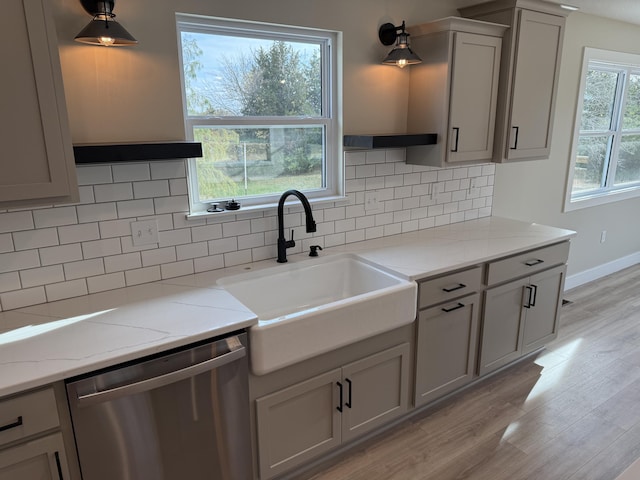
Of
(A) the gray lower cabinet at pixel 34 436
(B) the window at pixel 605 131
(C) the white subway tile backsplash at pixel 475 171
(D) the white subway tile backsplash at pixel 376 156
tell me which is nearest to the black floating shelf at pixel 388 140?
(D) the white subway tile backsplash at pixel 376 156

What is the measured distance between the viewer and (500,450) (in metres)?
2.25

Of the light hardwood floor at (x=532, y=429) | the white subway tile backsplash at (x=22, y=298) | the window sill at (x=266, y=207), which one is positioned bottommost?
the light hardwood floor at (x=532, y=429)

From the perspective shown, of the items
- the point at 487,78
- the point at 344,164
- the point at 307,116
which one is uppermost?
the point at 487,78

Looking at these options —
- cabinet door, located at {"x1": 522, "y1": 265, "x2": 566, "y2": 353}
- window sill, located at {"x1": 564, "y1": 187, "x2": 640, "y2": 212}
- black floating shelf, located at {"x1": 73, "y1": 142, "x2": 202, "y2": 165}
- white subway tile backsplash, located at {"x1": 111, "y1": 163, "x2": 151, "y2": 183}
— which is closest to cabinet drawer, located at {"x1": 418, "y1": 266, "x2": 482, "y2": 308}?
cabinet door, located at {"x1": 522, "y1": 265, "x2": 566, "y2": 353}

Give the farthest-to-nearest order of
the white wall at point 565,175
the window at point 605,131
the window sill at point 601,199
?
the window sill at point 601,199
the window at point 605,131
the white wall at point 565,175

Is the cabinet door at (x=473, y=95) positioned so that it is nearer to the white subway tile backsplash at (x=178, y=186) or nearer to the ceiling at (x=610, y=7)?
the ceiling at (x=610, y=7)

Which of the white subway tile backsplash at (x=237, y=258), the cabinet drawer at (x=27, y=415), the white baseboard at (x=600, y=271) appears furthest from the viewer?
the white baseboard at (x=600, y=271)

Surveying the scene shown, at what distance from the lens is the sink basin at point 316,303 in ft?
5.66

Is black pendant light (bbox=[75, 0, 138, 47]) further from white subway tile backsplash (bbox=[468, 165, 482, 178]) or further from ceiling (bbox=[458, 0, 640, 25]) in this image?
white subway tile backsplash (bbox=[468, 165, 482, 178])

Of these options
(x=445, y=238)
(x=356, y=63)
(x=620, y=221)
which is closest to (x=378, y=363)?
(x=445, y=238)

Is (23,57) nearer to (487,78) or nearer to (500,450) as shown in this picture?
(487,78)

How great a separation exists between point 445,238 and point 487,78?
990 millimetres

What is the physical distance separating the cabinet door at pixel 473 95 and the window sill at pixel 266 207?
2.33ft

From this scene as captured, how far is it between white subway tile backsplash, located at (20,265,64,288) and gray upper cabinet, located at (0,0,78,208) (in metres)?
0.46
